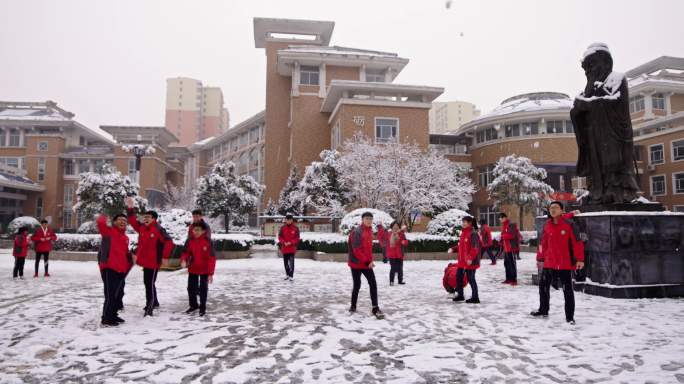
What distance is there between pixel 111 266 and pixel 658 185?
45351 mm

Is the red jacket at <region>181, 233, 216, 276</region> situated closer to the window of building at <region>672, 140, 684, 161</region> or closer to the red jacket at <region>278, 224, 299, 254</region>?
the red jacket at <region>278, 224, 299, 254</region>

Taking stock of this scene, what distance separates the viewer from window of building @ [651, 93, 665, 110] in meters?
42.2

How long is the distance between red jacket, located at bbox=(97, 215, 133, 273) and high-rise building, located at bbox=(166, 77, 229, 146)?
397ft

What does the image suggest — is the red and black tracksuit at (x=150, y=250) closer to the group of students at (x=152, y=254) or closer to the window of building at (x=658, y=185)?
the group of students at (x=152, y=254)

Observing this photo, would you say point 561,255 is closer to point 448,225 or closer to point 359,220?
point 359,220

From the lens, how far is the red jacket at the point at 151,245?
6871 millimetres

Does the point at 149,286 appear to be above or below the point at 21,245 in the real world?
below

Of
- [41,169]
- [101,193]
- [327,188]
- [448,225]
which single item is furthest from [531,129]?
[41,169]

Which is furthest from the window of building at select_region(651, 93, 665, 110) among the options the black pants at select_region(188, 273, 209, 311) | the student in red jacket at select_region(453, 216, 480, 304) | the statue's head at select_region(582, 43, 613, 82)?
the black pants at select_region(188, 273, 209, 311)

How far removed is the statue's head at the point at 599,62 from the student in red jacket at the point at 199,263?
865 centimetres

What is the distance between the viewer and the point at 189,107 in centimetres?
12244

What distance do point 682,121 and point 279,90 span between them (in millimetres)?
38067

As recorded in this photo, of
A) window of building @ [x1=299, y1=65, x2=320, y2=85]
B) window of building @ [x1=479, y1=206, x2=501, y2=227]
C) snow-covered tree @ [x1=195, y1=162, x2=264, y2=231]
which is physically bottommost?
window of building @ [x1=479, y1=206, x2=501, y2=227]

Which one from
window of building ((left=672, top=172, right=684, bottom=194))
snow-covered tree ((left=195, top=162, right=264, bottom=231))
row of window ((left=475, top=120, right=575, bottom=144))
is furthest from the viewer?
row of window ((left=475, top=120, right=575, bottom=144))
